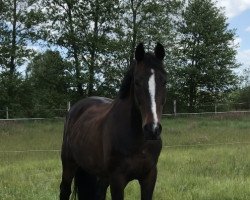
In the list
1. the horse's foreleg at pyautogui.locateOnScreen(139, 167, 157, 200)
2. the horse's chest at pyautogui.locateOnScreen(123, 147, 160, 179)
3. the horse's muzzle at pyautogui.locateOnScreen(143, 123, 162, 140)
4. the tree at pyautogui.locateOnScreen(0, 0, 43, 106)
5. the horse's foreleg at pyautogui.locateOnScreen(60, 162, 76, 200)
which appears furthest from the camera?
the tree at pyautogui.locateOnScreen(0, 0, 43, 106)

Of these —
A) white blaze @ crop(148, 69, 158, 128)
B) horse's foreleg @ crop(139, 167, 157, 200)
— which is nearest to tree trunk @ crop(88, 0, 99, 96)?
horse's foreleg @ crop(139, 167, 157, 200)

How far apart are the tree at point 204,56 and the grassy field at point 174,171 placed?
16423mm

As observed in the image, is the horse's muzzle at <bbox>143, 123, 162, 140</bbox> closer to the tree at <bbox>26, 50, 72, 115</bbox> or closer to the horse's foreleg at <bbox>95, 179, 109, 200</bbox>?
the horse's foreleg at <bbox>95, 179, 109, 200</bbox>

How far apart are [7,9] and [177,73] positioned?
42.3 feet

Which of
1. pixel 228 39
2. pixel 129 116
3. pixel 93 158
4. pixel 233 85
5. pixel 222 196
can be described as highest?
pixel 228 39

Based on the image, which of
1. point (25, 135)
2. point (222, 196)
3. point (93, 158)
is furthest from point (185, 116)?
point (93, 158)

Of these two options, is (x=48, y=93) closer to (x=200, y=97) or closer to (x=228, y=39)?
(x=200, y=97)

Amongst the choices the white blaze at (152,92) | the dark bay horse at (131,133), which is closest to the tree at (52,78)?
the dark bay horse at (131,133)

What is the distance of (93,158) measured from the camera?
420 centimetres

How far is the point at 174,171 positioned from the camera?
7.63 meters

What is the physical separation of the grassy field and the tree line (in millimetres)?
12049

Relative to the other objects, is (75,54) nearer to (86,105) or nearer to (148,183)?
(86,105)

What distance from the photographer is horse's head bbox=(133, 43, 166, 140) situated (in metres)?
3.09

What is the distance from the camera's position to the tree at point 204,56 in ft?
102
